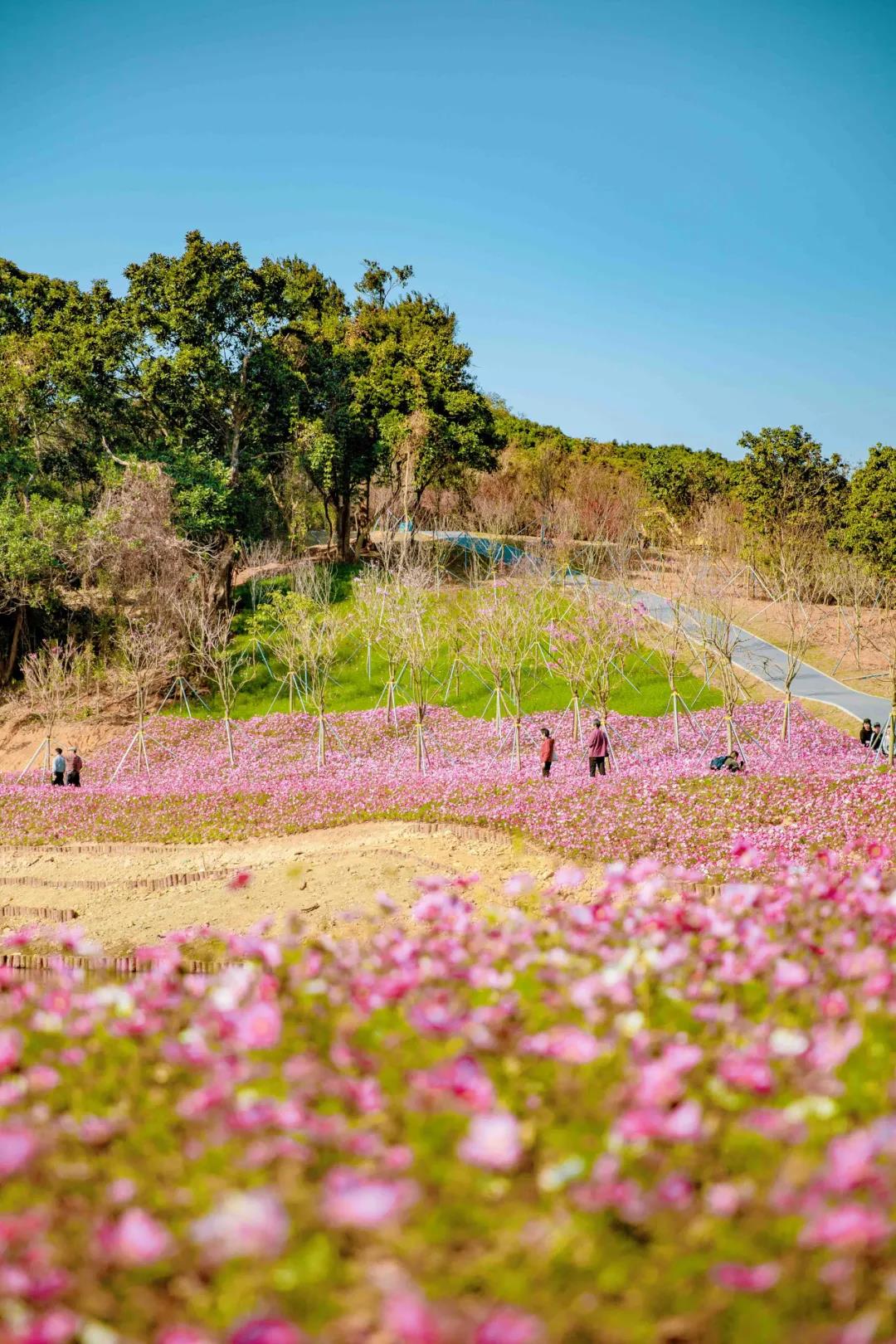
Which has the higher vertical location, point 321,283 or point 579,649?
point 321,283

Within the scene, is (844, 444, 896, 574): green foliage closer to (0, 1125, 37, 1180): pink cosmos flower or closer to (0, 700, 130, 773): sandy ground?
(0, 700, 130, 773): sandy ground

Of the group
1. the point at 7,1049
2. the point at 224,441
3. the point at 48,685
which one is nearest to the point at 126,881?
the point at 7,1049

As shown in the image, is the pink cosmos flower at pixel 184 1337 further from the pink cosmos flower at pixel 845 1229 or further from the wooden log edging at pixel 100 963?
the wooden log edging at pixel 100 963

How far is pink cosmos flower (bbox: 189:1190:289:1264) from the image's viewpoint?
210 cm

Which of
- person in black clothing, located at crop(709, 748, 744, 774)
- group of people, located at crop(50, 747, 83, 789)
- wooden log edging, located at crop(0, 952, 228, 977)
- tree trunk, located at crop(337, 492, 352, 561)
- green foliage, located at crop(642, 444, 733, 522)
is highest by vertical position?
green foliage, located at crop(642, 444, 733, 522)

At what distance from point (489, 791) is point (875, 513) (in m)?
26.3

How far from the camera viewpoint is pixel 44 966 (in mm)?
9477

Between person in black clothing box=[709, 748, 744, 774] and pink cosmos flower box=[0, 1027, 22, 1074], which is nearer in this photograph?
pink cosmos flower box=[0, 1027, 22, 1074]

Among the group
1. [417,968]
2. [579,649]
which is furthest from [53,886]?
[579,649]

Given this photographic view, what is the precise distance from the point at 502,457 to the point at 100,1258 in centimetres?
5995

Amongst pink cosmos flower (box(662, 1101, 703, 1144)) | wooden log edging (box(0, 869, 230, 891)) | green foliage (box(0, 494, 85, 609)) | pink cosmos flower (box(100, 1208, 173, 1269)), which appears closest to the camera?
pink cosmos flower (box(100, 1208, 173, 1269))

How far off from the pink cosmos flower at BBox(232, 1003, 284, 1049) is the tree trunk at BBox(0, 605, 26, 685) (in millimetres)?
31256

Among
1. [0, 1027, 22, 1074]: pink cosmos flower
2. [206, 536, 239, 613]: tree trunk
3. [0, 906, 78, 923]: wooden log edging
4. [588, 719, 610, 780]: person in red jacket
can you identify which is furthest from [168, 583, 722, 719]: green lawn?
[0, 1027, 22, 1074]: pink cosmos flower

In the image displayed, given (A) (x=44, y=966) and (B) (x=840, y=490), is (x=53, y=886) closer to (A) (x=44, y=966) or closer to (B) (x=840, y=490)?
(A) (x=44, y=966)
